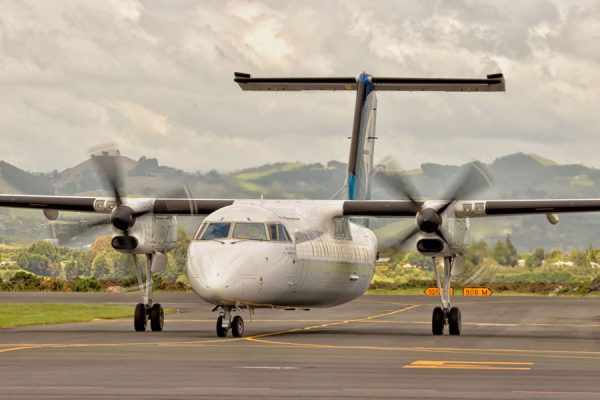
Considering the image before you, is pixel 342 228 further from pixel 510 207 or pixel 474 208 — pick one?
pixel 510 207

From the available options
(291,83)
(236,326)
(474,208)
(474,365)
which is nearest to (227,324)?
(236,326)

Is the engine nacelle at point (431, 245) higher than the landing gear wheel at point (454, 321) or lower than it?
higher

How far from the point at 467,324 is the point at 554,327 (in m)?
3.17

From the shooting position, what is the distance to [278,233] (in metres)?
29.0

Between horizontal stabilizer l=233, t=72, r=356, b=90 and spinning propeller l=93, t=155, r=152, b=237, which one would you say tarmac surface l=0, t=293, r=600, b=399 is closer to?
spinning propeller l=93, t=155, r=152, b=237

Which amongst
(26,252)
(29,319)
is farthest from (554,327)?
(26,252)

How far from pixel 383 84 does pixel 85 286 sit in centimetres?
4580

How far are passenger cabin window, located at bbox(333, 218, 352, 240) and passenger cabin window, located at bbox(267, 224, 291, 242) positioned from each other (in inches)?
155

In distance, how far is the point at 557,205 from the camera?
1276 inches

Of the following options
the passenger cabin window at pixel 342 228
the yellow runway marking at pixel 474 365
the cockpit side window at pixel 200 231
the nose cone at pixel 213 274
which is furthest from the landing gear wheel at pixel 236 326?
the yellow runway marking at pixel 474 365

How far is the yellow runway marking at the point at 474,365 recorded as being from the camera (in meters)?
19.7

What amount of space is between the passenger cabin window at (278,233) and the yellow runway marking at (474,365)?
8195 mm

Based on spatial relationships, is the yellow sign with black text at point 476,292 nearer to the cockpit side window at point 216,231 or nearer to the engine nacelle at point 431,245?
the engine nacelle at point 431,245

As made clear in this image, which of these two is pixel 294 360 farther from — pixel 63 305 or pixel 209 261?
pixel 63 305
